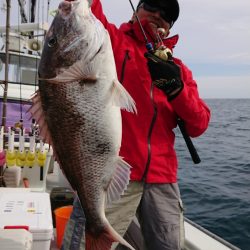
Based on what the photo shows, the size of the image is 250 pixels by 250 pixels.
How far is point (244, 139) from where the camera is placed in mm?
20484

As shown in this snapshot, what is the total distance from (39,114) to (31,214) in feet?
5.38

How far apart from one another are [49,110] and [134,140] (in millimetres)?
959

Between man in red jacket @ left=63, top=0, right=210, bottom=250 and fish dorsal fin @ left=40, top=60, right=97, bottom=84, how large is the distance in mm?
858

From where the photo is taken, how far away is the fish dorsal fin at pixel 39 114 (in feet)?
6.22

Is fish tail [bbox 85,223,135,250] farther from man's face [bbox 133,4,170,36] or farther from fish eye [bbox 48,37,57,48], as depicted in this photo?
man's face [bbox 133,4,170,36]

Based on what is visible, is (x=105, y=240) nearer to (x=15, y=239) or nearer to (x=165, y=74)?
(x=15, y=239)

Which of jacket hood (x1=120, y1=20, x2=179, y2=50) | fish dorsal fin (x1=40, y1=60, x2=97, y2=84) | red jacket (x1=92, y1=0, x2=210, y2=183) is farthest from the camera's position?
jacket hood (x1=120, y1=20, x2=179, y2=50)

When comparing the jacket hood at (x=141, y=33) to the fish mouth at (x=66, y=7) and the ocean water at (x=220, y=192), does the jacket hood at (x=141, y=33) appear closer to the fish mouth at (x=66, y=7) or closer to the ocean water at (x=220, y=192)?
the fish mouth at (x=66, y=7)

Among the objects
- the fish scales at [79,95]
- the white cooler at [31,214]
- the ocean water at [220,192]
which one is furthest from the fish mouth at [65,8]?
the ocean water at [220,192]

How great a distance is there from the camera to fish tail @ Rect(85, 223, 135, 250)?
2131mm

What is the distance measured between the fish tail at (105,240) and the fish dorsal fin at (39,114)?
Result: 59cm

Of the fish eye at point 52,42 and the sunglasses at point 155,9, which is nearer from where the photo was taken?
the fish eye at point 52,42

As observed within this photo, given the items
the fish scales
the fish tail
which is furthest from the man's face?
the fish tail

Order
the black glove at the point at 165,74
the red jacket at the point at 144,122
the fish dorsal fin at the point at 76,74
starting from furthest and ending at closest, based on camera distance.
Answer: the red jacket at the point at 144,122 < the black glove at the point at 165,74 < the fish dorsal fin at the point at 76,74
